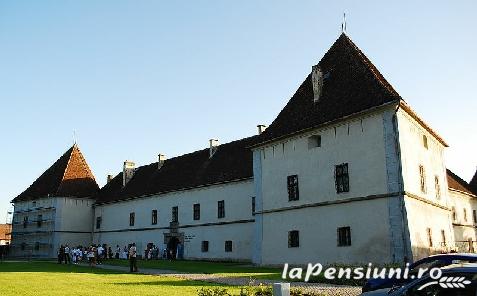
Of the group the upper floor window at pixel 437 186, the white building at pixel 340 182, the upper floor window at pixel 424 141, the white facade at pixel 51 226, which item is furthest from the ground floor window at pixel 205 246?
the upper floor window at pixel 424 141

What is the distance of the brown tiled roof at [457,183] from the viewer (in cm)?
4008

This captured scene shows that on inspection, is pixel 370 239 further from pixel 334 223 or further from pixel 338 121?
pixel 338 121

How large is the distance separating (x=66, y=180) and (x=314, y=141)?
33.3 metres

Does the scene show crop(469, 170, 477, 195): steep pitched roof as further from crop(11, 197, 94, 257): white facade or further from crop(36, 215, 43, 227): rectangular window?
crop(36, 215, 43, 227): rectangular window

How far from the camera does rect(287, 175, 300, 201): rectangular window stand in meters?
24.5

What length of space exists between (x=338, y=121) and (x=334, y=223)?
5.31m

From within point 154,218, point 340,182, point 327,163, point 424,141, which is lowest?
point 154,218

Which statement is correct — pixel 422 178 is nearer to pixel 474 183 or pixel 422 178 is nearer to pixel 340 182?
pixel 340 182

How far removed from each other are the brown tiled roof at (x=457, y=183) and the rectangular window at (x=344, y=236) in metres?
22.0

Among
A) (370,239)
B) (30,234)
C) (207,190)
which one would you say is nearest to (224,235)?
(207,190)

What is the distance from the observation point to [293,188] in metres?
24.8

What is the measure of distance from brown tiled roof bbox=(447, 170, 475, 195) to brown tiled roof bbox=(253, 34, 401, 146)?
20.6m

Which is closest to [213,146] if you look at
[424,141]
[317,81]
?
[317,81]

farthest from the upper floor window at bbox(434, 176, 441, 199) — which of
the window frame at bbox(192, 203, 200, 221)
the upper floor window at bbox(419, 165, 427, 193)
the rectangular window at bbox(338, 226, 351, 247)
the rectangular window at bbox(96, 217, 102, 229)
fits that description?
the rectangular window at bbox(96, 217, 102, 229)
